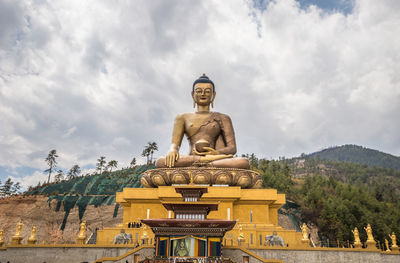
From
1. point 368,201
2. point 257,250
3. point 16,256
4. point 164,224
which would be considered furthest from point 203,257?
point 368,201

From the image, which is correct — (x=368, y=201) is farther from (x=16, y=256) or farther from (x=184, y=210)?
(x=16, y=256)

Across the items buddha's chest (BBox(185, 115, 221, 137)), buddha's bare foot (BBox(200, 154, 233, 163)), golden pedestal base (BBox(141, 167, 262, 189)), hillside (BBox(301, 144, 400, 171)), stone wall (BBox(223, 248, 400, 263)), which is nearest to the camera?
stone wall (BBox(223, 248, 400, 263))

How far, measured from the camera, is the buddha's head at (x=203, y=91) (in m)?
20.2

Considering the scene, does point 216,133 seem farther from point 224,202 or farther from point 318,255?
point 318,255

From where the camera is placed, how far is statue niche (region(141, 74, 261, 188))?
55.6 feet

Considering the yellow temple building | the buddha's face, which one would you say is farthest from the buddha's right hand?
the buddha's face

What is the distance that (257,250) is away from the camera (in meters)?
12.7

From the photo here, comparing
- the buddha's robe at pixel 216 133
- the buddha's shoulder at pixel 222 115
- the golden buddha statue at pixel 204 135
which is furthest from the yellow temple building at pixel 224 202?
the buddha's shoulder at pixel 222 115

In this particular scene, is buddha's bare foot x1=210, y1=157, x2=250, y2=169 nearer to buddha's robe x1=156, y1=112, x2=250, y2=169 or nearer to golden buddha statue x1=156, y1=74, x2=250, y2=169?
Answer: golden buddha statue x1=156, y1=74, x2=250, y2=169

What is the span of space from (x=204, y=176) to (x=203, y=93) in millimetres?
5742

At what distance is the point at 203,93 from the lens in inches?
794

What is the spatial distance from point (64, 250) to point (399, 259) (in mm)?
13314

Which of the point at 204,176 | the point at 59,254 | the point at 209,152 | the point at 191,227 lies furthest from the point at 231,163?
the point at 59,254

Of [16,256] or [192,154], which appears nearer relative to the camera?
[16,256]
